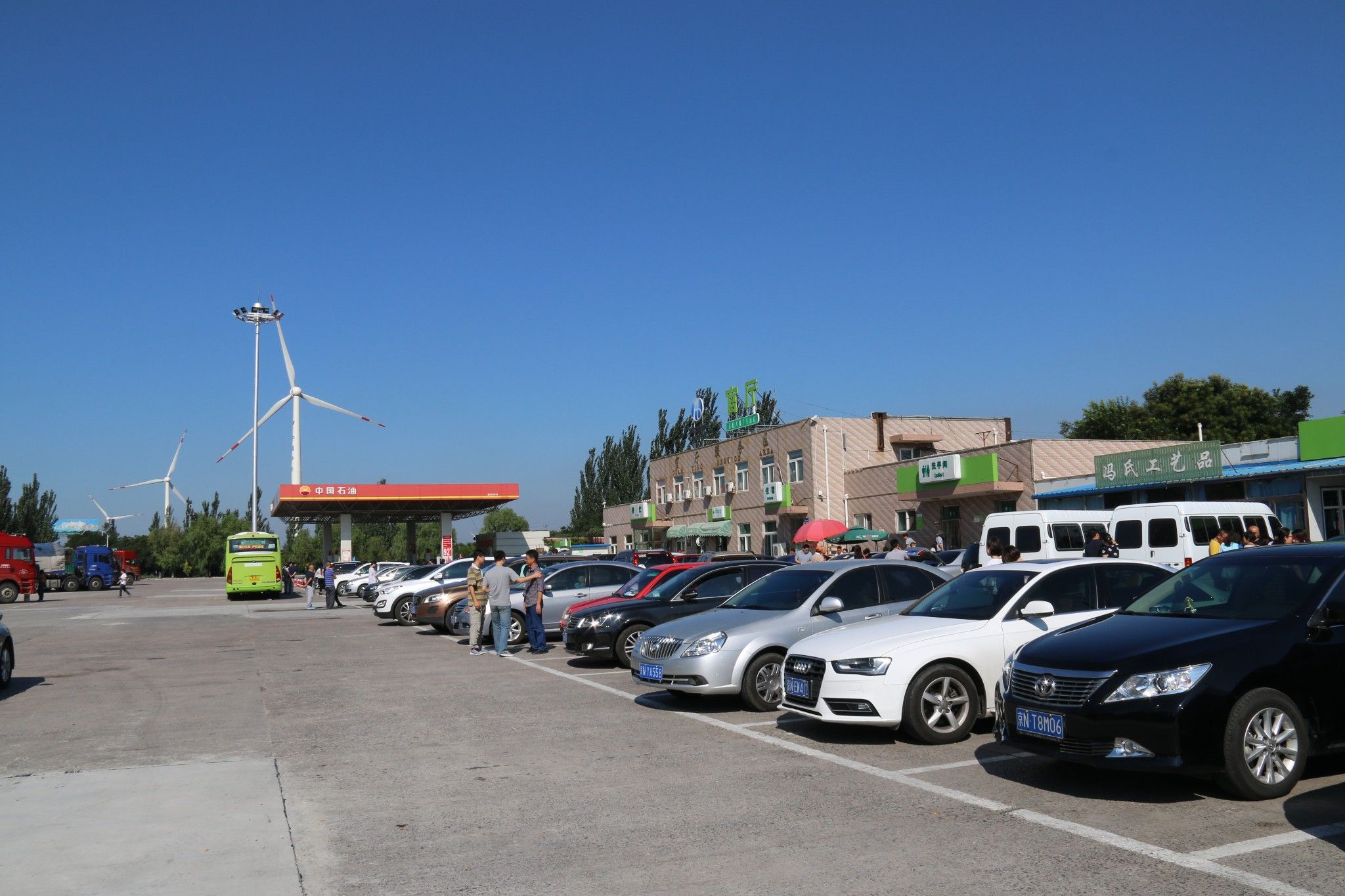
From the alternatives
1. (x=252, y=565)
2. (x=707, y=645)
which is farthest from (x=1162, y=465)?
(x=252, y=565)

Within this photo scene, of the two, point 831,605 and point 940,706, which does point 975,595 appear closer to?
point 940,706

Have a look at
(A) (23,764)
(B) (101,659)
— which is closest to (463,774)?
(A) (23,764)

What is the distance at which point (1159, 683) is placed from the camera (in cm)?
653

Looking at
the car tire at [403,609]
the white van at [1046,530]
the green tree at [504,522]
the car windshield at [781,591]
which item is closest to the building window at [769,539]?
the car tire at [403,609]

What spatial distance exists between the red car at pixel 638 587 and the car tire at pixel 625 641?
70 centimetres

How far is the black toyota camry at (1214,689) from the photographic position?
6.41 m

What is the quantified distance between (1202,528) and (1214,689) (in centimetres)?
1597

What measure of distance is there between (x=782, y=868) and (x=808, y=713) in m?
3.53

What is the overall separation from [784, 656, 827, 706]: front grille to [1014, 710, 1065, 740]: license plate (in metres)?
2.09

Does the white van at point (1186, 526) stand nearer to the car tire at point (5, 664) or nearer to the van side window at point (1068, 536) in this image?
the van side window at point (1068, 536)

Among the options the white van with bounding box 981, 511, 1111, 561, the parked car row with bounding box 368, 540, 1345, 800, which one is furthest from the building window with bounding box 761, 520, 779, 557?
the parked car row with bounding box 368, 540, 1345, 800

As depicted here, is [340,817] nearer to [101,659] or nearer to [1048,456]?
[101,659]

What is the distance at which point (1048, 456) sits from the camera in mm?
38594

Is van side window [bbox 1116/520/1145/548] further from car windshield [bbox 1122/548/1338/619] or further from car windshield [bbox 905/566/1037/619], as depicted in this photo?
car windshield [bbox 1122/548/1338/619]
